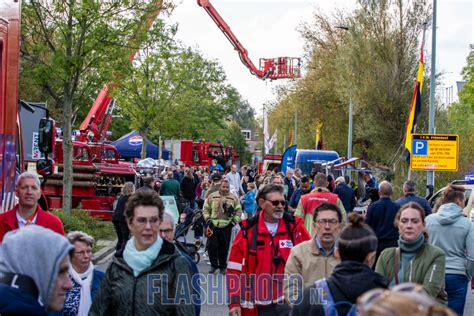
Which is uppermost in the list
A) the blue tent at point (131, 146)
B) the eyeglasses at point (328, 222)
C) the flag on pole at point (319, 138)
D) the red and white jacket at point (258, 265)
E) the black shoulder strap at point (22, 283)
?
the flag on pole at point (319, 138)

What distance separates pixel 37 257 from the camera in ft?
12.4

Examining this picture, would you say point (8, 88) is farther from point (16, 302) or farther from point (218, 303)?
point (16, 302)

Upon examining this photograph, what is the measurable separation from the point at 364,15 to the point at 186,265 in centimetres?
3239

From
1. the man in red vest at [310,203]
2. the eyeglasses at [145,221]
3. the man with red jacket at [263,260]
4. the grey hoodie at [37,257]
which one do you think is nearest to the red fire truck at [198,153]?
the man in red vest at [310,203]

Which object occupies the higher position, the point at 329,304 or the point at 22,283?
the point at 22,283

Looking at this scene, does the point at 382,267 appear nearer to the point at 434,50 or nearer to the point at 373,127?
the point at 434,50

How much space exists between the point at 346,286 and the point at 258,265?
2847 millimetres

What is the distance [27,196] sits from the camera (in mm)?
7867

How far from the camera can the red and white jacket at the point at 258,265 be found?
7.46 meters

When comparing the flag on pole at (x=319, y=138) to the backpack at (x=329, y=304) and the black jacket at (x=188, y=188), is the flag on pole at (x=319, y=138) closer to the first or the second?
the black jacket at (x=188, y=188)

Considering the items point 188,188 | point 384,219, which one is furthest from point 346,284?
point 188,188

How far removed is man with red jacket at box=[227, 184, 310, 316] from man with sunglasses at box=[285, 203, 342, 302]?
95 centimetres

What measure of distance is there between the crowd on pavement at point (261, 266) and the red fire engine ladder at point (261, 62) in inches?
1883

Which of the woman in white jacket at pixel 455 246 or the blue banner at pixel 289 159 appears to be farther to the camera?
the blue banner at pixel 289 159
